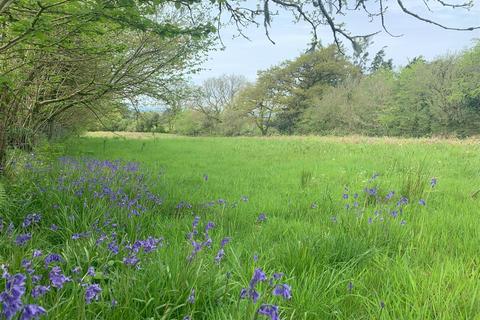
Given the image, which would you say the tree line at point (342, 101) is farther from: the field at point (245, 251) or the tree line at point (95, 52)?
the field at point (245, 251)

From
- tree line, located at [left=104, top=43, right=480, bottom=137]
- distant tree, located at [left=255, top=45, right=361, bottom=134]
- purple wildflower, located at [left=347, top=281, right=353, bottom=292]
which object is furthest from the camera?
distant tree, located at [left=255, top=45, right=361, bottom=134]

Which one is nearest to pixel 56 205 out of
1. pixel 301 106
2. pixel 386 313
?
pixel 386 313

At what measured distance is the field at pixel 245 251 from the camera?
2.02 m

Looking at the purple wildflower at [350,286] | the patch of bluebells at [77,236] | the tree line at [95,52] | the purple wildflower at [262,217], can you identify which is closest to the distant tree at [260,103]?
the tree line at [95,52]

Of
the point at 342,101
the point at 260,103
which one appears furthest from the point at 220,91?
the point at 342,101

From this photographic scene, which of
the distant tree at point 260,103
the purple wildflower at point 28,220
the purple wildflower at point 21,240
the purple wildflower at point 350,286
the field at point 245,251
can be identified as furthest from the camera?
the distant tree at point 260,103

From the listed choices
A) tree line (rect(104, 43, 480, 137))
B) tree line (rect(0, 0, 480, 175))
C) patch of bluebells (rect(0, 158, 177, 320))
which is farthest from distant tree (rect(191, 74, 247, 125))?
patch of bluebells (rect(0, 158, 177, 320))

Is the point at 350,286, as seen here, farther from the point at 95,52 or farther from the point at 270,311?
the point at 95,52

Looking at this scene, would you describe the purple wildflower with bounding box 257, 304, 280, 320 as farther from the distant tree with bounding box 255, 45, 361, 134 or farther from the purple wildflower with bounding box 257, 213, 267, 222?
the distant tree with bounding box 255, 45, 361, 134

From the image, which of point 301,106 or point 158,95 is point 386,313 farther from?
point 301,106

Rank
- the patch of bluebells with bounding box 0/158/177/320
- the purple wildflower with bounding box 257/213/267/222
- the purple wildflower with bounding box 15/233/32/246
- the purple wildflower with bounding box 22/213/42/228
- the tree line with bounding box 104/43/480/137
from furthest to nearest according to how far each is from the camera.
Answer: the tree line with bounding box 104/43/480/137 → the purple wildflower with bounding box 257/213/267/222 → the purple wildflower with bounding box 22/213/42/228 → the purple wildflower with bounding box 15/233/32/246 → the patch of bluebells with bounding box 0/158/177/320

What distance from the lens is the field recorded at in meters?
2.02

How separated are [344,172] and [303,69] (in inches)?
1955

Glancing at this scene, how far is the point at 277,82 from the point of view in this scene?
185ft
